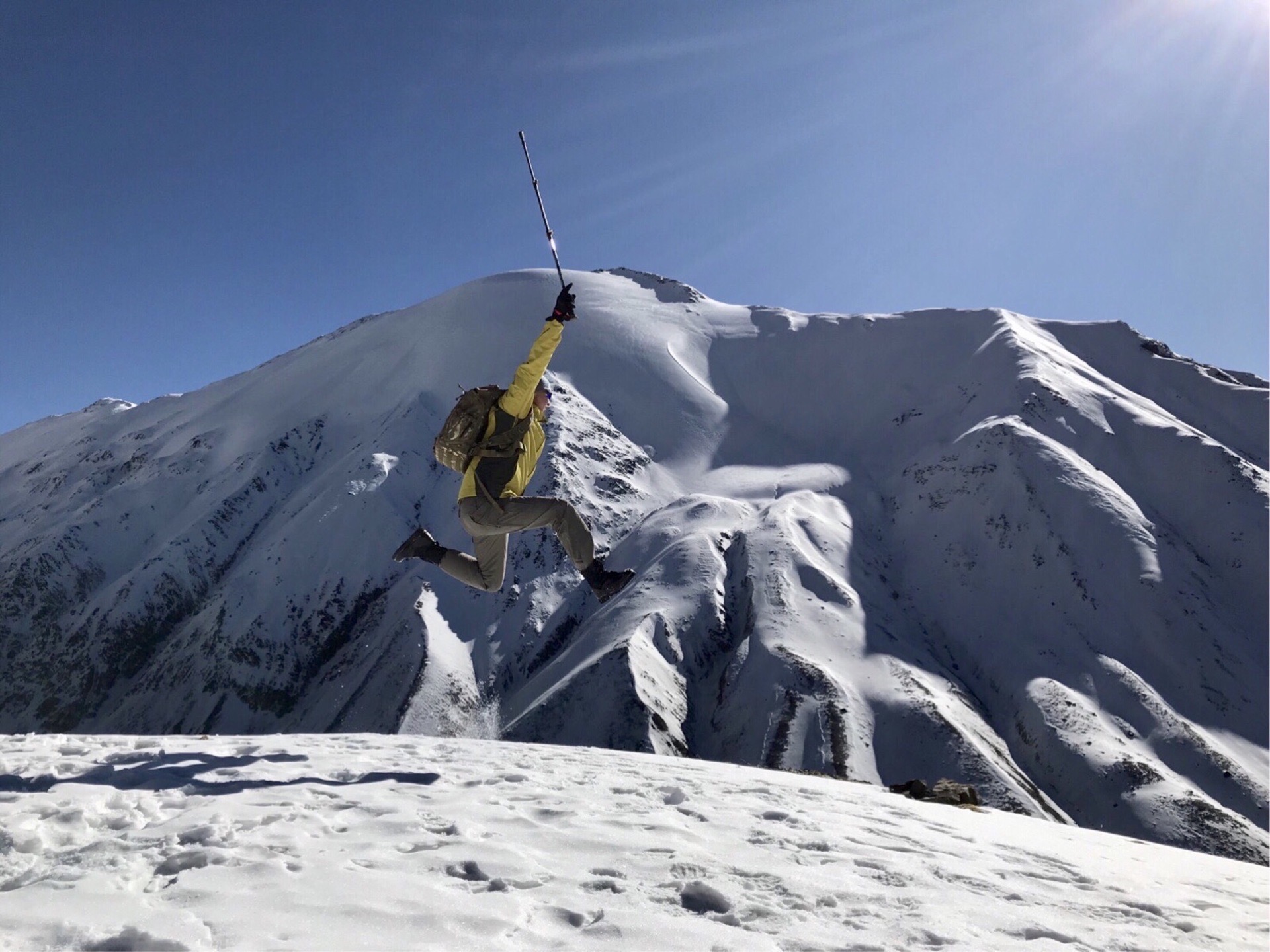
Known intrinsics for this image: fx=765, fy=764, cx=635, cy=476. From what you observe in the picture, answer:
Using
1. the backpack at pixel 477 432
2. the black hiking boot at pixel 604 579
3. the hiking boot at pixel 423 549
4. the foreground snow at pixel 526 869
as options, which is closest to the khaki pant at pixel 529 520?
the black hiking boot at pixel 604 579

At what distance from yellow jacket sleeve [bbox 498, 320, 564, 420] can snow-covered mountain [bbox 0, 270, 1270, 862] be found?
185ft

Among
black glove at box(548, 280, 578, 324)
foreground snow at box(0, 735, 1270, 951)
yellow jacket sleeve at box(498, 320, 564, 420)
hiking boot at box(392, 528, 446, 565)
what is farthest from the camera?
hiking boot at box(392, 528, 446, 565)

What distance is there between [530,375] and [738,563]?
73.9m

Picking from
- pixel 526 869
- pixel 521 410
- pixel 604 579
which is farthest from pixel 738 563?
pixel 526 869

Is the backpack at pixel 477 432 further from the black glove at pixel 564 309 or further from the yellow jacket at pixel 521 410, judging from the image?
the black glove at pixel 564 309

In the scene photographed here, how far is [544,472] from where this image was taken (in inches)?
3748

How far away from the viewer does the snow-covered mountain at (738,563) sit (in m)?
66.1

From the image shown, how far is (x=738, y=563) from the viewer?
82500 millimetres

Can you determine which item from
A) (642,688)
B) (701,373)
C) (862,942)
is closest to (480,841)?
(862,942)

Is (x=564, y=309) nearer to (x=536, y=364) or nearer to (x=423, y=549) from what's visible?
(x=536, y=364)

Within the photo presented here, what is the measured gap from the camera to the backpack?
10711 mm

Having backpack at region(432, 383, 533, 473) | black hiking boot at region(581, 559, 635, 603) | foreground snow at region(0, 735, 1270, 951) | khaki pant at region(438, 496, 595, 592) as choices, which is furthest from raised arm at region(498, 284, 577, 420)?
foreground snow at region(0, 735, 1270, 951)

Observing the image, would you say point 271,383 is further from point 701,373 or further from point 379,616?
point 701,373

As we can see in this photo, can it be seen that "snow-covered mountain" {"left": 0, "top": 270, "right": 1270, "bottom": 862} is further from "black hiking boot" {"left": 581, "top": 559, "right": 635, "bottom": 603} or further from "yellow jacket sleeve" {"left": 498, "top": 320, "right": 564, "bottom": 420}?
"yellow jacket sleeve" {"left": 498, "top": 320, "right": 564, "bottom": 420}
